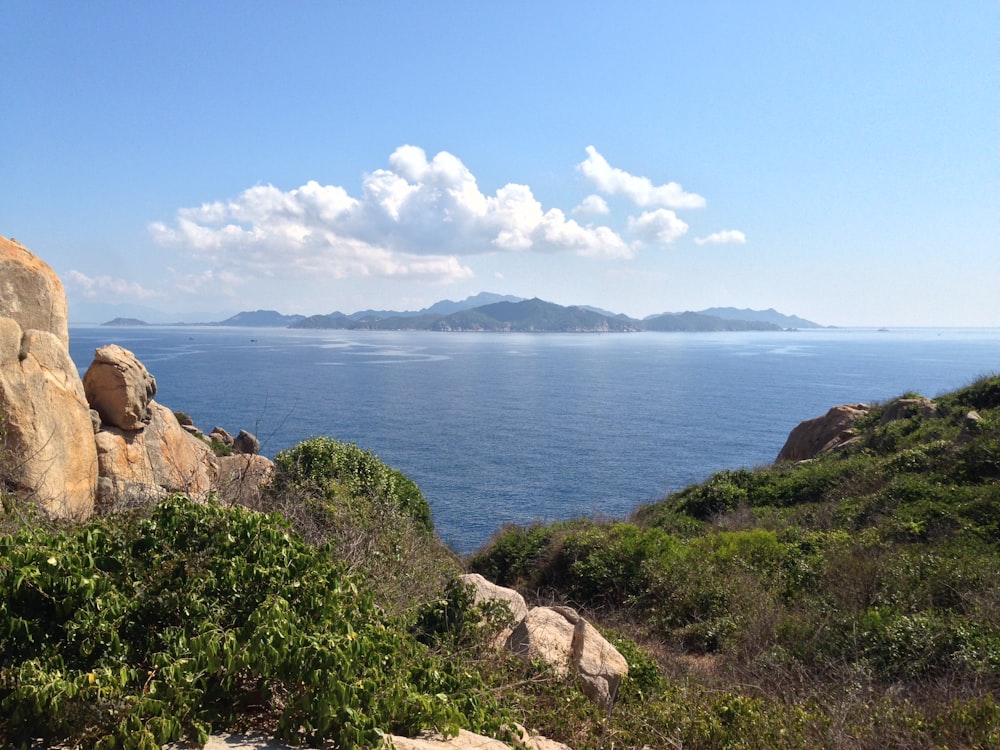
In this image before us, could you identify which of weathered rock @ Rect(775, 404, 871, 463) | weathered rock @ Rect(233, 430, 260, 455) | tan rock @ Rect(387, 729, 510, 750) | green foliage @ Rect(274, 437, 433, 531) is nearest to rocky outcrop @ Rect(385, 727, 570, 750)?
tan rock @ Rect(387, 729, 510, 750)

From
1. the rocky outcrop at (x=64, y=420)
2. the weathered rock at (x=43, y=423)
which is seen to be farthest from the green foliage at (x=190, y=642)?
the weathered rock at (x=43, y=423)

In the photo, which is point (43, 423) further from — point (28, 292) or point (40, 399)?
point (28, 292)

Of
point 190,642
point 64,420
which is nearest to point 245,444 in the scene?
point 64,420

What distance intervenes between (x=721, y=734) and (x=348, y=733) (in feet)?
17.3

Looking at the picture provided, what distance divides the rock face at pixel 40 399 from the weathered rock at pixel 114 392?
2250mm

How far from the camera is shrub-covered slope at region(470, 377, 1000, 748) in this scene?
361 inches

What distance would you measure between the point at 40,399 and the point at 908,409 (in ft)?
118

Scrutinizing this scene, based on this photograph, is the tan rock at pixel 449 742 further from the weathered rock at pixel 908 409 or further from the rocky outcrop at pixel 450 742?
the weathered rock at pixel 908 409

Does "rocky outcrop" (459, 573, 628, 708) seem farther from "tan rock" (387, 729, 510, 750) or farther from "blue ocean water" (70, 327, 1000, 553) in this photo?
"blue ocean water" (70, 327, 1000, 553)

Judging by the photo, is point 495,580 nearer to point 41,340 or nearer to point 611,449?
point 41,340

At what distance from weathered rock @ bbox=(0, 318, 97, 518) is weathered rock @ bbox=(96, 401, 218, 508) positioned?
622 mm

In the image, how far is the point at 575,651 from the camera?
1016 cm

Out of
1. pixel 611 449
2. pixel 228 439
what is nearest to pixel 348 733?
pixel 228 439

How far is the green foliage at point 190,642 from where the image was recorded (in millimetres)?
4426
